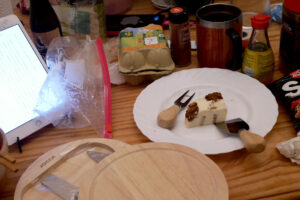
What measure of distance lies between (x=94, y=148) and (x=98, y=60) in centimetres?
28

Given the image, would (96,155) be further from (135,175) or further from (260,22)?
(260,22)

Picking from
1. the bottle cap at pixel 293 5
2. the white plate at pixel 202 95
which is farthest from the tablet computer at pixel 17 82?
the bottle cap at pixel 293 5

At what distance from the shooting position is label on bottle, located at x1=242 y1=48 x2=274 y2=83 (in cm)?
87

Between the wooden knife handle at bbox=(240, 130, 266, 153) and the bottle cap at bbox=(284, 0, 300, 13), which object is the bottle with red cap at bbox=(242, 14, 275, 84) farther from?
the wooden knife handle at bbox=(240, 130, 266, 153)

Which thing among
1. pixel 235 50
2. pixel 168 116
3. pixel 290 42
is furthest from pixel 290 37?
pixel 168 116

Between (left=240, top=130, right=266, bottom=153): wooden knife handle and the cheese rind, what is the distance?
0.27ft

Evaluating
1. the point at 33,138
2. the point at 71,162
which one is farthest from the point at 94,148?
the point at 33,138

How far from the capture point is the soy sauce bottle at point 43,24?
3.16ft

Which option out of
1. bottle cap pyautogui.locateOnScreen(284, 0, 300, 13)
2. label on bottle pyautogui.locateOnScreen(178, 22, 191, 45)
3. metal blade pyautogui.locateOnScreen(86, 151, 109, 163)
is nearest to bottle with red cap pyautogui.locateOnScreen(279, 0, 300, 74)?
bottle cap pyautogui.locateOnScreen(284, 0, 300, 13)

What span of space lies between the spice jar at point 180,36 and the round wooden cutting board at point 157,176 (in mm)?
379

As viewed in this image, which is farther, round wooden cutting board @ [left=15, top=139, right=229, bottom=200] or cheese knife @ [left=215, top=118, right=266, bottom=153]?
cheese knife @ [left=215, top=118, right=266, bottom=153]

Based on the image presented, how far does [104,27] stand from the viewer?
112cm

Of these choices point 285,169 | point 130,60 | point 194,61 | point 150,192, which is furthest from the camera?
point 194,61

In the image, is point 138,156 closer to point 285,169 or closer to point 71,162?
point 71,162
